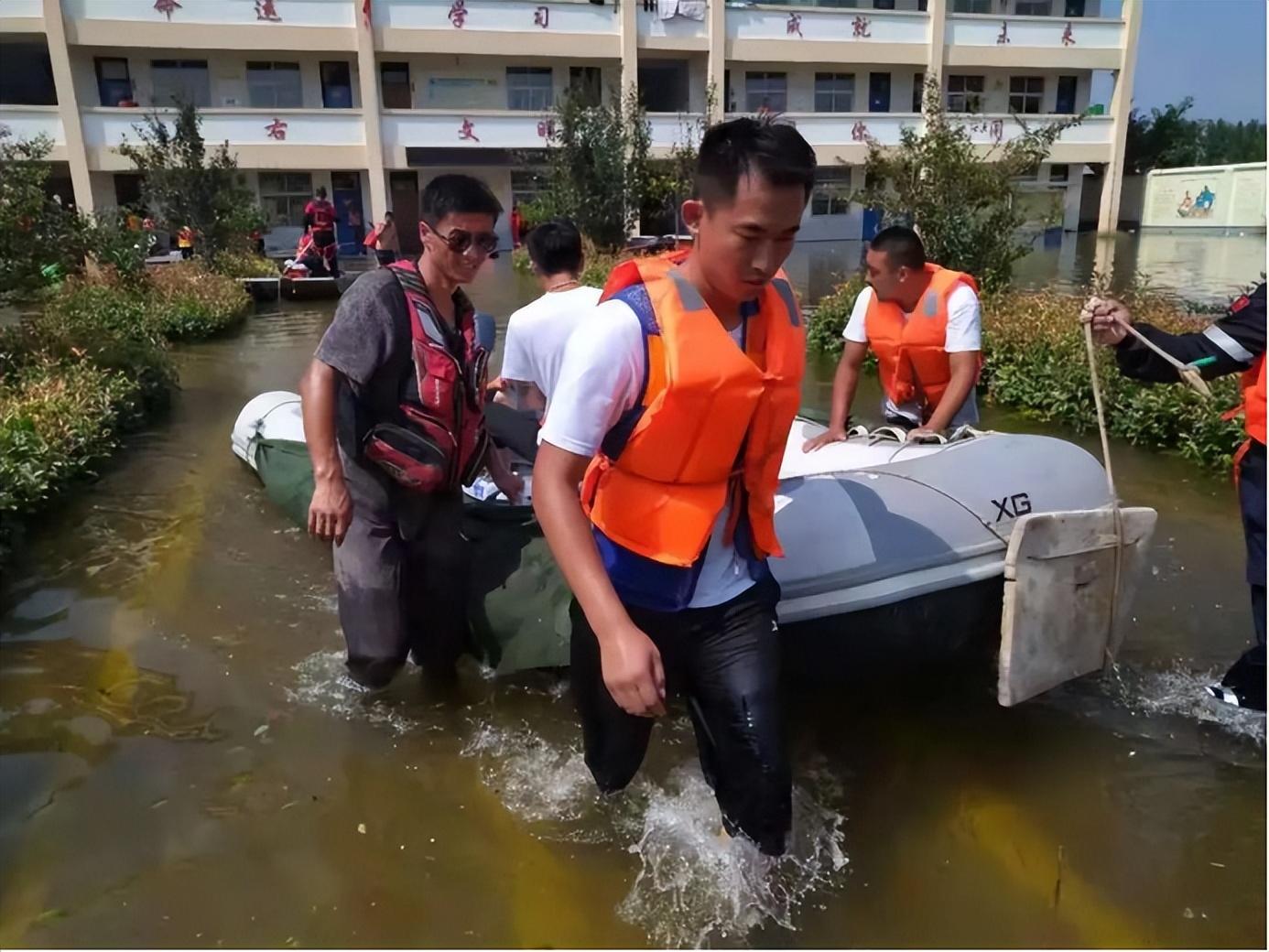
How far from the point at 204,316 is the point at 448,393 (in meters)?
10.2

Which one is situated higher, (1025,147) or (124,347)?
(1025,147)

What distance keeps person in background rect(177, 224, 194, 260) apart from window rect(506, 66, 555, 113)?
1259 cm

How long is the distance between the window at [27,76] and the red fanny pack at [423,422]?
1062 inches

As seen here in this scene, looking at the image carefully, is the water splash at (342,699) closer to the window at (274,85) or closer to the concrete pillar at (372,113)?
the concrete pillar at (372,113)

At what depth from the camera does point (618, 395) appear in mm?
1952

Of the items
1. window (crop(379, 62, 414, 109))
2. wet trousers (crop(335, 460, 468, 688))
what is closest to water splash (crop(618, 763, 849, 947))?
wet trousers (crop(335, 460, 468, 688))

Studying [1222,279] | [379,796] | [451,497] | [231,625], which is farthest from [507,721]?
[1222,279]

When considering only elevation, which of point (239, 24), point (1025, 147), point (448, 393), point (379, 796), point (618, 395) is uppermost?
point (239, 24)

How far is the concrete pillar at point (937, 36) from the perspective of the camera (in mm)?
28594

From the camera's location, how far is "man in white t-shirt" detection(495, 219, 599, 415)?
151 inches

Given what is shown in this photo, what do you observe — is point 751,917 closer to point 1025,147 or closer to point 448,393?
point 448,393

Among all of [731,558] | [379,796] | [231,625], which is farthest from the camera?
[231,625]

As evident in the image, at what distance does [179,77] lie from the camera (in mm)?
25453

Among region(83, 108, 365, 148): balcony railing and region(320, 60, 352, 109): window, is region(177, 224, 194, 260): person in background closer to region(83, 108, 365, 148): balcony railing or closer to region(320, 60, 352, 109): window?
region(83, 108, 365, 148): balcony railing
